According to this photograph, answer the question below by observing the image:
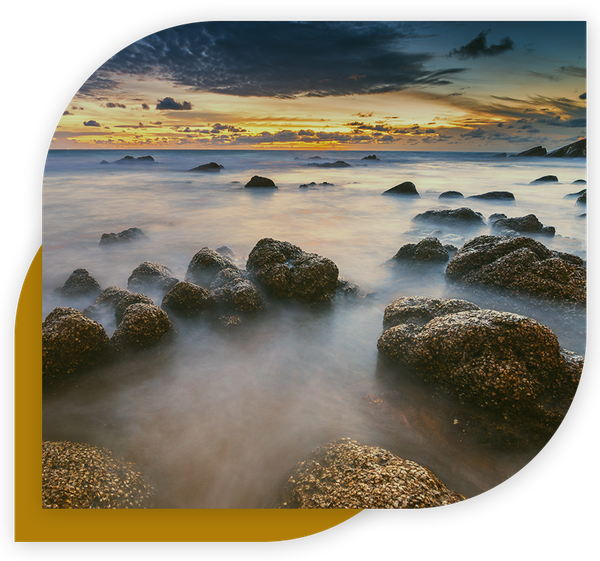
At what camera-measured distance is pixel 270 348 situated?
9.09 feet

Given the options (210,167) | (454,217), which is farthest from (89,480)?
(210,167)

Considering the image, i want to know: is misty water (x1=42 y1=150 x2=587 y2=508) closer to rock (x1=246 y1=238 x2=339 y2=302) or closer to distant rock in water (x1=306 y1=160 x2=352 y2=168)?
rock (x1=246 y1=238 x2=339 y2=302)

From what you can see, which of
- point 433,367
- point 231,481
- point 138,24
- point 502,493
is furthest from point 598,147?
point 231,481

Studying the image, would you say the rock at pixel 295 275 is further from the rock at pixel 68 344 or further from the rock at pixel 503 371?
the rock at pixel 68 344

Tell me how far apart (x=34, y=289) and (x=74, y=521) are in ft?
4.00

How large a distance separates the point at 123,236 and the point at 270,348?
3.53 meters

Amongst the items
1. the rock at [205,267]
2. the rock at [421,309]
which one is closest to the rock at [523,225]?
the rock at [421,309]

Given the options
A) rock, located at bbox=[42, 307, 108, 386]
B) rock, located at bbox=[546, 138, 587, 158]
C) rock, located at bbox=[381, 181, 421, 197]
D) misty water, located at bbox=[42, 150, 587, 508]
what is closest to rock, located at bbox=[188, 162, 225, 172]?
misty water, located at bbox=[42, 150, 587, 508]

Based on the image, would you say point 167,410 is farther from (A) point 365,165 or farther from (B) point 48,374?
(A) point 365,165

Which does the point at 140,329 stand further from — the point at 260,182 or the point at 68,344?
the point at 260,182

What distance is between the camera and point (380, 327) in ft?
10.2

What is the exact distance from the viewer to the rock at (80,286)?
339cm

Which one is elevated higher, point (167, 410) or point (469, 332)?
point (469, 332)

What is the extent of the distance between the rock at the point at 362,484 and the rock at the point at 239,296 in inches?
69.2
